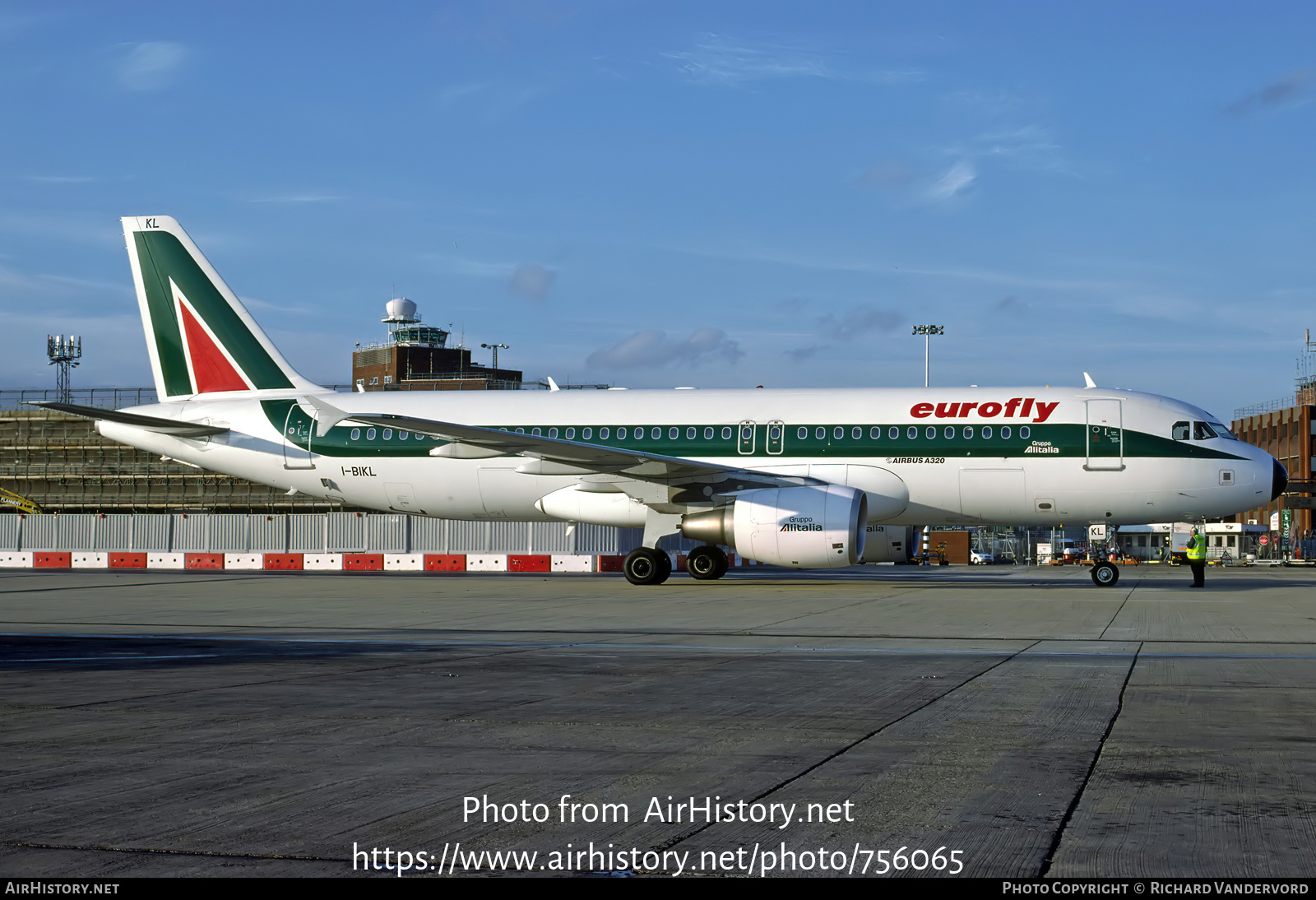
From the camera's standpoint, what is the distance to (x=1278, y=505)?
90.1m

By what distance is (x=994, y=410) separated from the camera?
24.5m

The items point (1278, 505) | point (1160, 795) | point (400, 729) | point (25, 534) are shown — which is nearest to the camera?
point (1160, 795)

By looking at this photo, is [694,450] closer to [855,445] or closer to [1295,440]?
[855,445]

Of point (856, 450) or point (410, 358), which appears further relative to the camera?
point (410, 358)

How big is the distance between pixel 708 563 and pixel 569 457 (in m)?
4.75

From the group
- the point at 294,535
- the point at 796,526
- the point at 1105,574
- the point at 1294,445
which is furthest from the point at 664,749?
the point at 1294,445

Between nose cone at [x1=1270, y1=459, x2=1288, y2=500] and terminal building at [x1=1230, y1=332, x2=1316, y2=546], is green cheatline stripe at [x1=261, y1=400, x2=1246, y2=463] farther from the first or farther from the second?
terminal building at [x1=1230, y1=332, x2=1316, y2=546]

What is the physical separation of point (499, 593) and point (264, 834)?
1800cm

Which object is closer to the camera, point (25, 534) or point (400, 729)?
point (400, 729)

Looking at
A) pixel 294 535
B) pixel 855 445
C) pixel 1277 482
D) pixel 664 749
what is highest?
pixel 855 445

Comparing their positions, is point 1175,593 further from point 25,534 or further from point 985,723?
point 25,534

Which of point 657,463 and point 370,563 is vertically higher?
point 657,463

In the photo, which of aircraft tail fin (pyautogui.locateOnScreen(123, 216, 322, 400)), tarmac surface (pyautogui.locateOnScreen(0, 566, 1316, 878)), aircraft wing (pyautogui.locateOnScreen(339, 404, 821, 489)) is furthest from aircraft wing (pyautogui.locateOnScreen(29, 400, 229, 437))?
tarmac surface (pyautogui.locateOnScreen(0, 566, 1316, 878))
